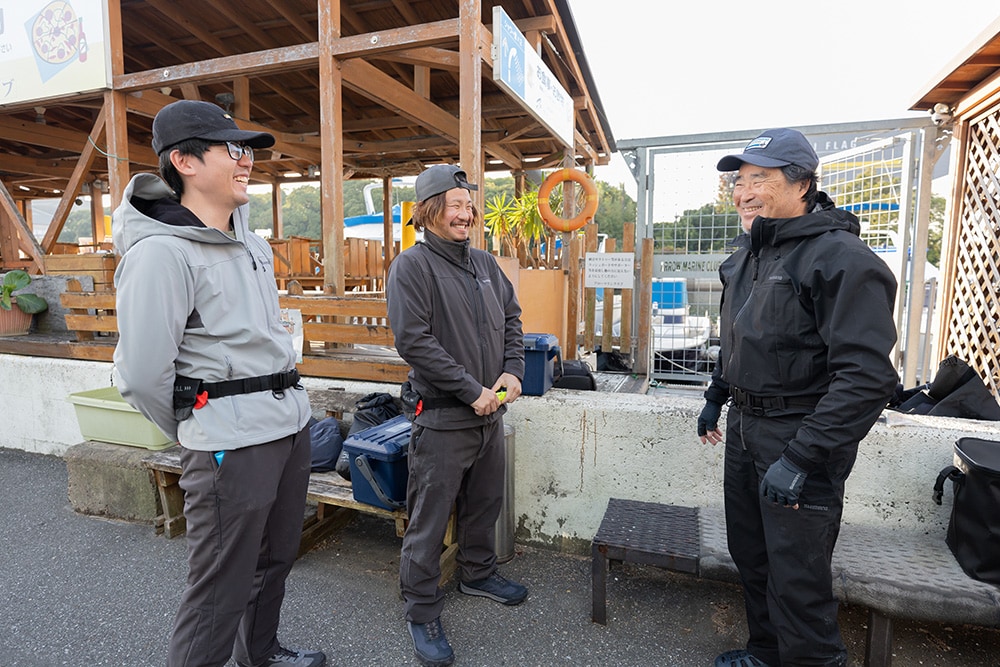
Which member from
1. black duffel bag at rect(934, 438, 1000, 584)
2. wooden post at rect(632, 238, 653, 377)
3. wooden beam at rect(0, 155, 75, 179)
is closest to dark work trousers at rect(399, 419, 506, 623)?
black duffel bag at rect(934, 438, 1000, 584)

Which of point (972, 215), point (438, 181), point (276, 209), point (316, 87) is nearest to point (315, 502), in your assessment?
point (438, 181)

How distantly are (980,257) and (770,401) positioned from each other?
447 cm

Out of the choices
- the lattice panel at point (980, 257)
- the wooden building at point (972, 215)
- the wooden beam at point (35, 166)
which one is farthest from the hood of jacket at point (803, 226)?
the wooden beam at point (35, 166)

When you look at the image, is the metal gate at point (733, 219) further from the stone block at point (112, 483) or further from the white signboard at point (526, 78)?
the stone block at point (112, 483)

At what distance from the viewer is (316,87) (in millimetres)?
7141

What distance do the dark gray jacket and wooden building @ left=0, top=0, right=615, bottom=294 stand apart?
165 centimetres

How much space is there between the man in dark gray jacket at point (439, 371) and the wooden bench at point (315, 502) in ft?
1.56

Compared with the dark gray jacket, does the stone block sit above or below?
below

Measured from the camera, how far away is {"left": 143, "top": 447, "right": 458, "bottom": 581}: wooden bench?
3.03 meters

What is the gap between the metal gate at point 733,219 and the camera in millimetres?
4566

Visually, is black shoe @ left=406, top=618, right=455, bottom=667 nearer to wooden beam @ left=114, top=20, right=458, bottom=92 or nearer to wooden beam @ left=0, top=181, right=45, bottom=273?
wooden beam @ left=114, top=20, right=458, bottom=92

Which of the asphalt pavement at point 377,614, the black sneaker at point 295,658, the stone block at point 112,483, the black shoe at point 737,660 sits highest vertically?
the stone block at point 112,483

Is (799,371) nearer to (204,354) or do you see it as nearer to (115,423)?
(204,354)

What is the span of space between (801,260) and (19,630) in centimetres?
366
